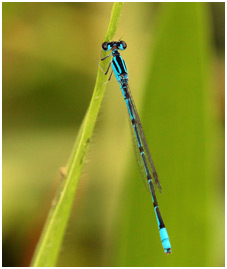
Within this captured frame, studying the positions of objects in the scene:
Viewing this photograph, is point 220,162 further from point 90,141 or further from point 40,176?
point 90,141

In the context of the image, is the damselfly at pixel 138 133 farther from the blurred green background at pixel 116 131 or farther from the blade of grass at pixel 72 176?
the blade of grass at pixel 72 176

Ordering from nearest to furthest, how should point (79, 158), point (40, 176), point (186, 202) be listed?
point (79, 158)
point (186, 202)
point (40, 176)

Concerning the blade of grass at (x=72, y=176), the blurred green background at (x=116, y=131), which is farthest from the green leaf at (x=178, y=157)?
the blade of grass at (x=72, y=176)

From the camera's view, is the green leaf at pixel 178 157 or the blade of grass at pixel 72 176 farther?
the green leaf at pixel 178 157

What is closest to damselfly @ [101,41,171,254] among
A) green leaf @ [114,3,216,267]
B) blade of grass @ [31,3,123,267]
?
green leaf @ [114,3,216,267]

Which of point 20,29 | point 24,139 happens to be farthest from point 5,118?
point 20,29

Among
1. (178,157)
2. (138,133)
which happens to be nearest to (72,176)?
(178,157)
